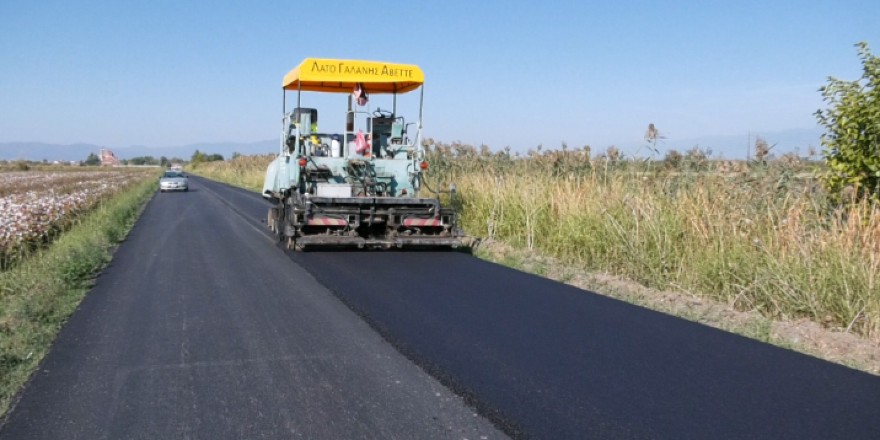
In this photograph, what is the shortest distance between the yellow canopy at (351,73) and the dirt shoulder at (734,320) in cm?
397

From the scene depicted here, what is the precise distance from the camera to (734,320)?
27.1 ft

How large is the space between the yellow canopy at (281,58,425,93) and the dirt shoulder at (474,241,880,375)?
397cm

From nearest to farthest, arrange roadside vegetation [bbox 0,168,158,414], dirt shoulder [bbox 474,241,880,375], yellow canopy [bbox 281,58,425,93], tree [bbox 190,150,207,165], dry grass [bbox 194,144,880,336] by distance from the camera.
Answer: roadside vegetation [bbox 0,168,158,414] < dirt shoulder [bbox 474,241,880,375] < dry grass [bbox 194,144,880,336] < yellow canopy [bbox 281,58,425,93] < tree [bbox 190,150,207,165]

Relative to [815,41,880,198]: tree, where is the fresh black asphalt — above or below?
below

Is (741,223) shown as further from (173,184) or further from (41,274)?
(173,184)

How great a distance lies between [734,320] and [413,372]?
3.98m

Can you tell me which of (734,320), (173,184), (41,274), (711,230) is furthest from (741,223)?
(173,184)

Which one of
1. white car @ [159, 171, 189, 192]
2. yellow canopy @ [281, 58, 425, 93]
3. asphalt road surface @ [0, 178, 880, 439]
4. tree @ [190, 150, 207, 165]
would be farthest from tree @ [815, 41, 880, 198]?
tree @ [190, 150, 207, 165]

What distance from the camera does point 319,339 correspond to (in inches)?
282

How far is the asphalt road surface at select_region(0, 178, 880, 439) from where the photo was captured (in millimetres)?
4965

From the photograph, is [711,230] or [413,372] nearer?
[413,372]

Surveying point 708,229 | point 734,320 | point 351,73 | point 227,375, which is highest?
point 351,73

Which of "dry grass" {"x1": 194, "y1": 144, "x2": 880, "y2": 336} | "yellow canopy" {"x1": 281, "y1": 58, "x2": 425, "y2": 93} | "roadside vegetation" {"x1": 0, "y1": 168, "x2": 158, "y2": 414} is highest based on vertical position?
"yellow canopy" {"x1": 281, "y1": 58, "x2": 425, "y2": 93}

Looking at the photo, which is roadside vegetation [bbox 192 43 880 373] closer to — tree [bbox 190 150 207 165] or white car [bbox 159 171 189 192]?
white car [bbox 159 171 189 192]
